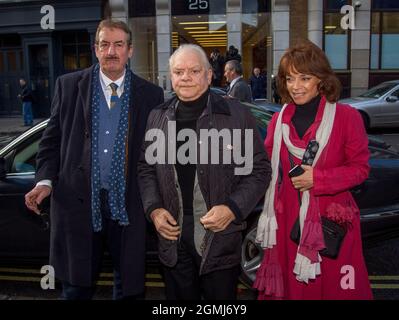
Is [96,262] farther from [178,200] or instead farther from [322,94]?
[322,94]

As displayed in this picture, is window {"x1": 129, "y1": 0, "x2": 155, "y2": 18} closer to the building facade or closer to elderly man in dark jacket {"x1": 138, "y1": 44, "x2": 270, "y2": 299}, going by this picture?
the building facade

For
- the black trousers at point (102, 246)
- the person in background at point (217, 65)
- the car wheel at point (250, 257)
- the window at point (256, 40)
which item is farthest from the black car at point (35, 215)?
the window at point (256, 40)

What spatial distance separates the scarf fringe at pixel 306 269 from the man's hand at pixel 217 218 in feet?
1.64

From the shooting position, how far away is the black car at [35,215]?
4.09m

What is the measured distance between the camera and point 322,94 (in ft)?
8.57

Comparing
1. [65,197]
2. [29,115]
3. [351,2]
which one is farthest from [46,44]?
[65,197]

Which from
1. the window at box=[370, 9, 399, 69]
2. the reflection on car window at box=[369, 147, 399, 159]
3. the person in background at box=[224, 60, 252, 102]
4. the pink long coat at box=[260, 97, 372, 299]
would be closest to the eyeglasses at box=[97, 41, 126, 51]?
the pink long coat at box=[260, 97, 372, 299]

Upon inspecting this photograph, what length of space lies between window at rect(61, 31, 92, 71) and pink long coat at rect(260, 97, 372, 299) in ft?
59.1

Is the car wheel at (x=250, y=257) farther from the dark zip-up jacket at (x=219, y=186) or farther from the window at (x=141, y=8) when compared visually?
the window at (x=141, y=8)

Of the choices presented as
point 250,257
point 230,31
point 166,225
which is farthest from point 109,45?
point 230,31

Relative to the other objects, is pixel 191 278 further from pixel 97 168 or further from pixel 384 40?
pixel 384 40

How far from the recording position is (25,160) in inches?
165

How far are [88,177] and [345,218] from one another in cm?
148

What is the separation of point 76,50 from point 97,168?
711 inches
